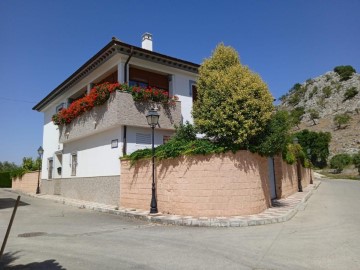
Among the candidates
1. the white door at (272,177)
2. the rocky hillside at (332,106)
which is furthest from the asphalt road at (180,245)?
the rocky hillside at (332,106)

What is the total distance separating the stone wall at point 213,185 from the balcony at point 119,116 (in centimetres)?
351

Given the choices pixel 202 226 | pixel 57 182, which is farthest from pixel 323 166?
pixel 202 226

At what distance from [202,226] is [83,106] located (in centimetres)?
1052

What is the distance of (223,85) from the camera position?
11.4 m

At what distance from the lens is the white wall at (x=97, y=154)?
48.8 ft

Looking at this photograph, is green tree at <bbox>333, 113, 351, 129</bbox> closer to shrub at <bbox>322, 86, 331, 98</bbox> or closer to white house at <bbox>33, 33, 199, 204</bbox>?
shrub at <bbox>322, 86, 331, 98</bbox>

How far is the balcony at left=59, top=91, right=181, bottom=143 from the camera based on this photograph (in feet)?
46.7

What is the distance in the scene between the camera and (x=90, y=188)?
16.7m

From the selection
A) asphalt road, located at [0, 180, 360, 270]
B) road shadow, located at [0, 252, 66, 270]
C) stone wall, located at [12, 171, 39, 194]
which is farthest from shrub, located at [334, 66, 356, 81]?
road shadow, located at [0, 252, 66, 270]

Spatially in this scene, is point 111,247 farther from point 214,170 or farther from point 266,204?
point 266,204

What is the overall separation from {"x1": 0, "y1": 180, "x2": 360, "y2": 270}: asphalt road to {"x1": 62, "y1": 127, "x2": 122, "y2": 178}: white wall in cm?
486

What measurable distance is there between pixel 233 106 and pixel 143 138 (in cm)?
572

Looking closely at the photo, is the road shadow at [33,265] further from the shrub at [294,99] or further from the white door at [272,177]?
the shrub at [294,99]

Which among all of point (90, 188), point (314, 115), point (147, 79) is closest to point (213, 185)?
point (90, 188)
